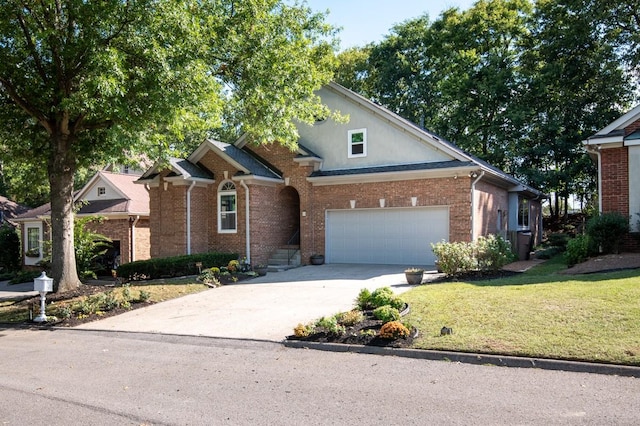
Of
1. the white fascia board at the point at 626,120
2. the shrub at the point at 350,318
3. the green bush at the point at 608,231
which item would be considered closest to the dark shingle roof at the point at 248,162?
the shrub at the point at 350,318

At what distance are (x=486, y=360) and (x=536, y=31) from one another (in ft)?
99.5

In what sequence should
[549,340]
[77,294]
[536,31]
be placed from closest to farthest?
1. [549,340]
2. [77,294]
3. [536,31]

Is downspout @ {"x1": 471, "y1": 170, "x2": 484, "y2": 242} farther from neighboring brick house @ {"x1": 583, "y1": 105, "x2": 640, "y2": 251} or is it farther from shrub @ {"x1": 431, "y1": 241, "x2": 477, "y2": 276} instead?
shrub @ {"x1": 431, "y1": 241, "x2": 477, "y2": 276}

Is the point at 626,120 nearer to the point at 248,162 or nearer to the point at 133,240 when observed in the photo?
the point at 248,162

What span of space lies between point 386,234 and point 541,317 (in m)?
10.9

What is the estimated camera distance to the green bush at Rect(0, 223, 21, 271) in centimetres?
3066

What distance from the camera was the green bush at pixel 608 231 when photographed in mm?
14602

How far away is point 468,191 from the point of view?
691 inches

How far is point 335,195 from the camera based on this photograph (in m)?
20.1

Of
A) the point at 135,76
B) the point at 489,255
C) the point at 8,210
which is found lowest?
the point at 489,255

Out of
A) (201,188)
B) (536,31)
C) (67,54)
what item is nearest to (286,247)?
(201,188)

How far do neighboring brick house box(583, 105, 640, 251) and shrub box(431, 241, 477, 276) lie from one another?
5302mm

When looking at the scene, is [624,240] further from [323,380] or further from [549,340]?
[323,380]

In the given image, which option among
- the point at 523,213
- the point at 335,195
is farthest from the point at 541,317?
the point at 523,213
